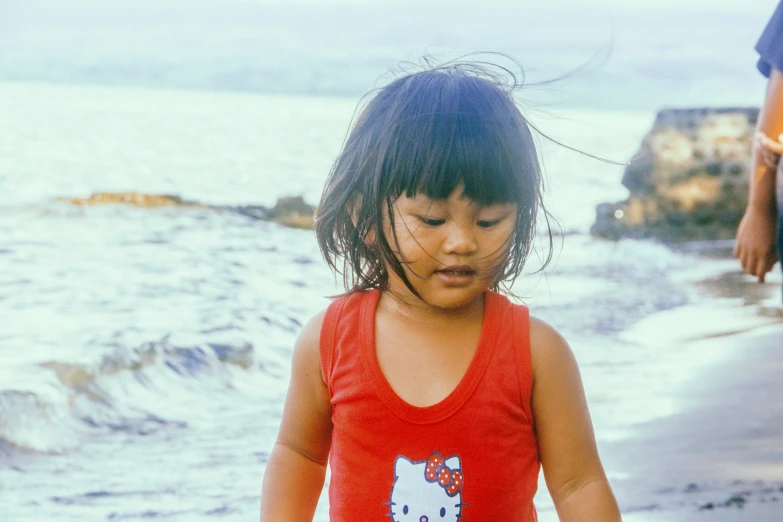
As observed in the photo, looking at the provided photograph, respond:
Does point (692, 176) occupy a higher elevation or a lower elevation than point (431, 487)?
lower

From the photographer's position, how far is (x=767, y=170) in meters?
2.25

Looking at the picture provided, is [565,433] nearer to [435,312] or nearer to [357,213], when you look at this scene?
[435,312]

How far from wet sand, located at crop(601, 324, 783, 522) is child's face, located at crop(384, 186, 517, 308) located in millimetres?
1102

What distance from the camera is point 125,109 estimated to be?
34.0ft

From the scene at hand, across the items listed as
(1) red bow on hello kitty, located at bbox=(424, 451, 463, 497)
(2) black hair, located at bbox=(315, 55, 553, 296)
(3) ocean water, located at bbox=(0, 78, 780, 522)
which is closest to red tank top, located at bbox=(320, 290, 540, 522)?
(1) red bow on hello kitty, located at bbox=(424, 451, 463, 497)

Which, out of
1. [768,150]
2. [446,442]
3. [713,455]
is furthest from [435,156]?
[713,455]

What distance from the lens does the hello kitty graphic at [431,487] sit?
1.42 meters

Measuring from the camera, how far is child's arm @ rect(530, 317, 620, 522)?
1.45 m

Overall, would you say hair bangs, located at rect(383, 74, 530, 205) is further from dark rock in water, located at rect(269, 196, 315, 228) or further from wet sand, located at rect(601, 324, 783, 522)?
dark rock in water, located at rect(269, 196, 315, 228)

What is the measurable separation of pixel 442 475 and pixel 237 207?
5.77 meters

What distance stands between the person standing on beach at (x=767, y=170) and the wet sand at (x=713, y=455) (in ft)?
1.70

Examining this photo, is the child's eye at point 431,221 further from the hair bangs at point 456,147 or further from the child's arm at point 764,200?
the child's arm at point 764,200

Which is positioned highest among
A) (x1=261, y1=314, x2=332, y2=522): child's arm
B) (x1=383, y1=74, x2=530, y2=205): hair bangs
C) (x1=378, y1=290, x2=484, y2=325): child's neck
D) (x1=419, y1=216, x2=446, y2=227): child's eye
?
(x1=383, y1=74, x2=530, y2=205): hair bangs

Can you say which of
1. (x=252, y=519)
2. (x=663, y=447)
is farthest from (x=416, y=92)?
(x=663, y=447)
